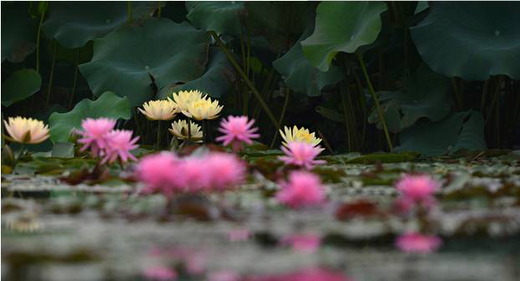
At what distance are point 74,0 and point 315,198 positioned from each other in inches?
118

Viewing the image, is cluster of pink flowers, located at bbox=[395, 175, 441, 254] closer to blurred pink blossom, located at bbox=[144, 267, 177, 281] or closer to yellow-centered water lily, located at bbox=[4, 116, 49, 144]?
blurred pink blossom, located at bbox=[144, 267, 177, 281]

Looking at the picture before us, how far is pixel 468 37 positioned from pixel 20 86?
2.08 m

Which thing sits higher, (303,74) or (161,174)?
(303,74)

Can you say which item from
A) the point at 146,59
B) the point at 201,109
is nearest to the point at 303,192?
the point at 201,109

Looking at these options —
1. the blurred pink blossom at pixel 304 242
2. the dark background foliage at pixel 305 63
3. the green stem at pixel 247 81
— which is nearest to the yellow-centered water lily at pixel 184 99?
the dark background foliage at pixel 305 63

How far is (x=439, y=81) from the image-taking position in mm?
3416

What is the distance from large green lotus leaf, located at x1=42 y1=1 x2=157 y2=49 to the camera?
3807mm

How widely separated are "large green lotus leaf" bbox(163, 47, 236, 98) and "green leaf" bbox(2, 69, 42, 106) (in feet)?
2.72

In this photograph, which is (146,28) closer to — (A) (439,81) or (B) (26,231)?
(A) (439,81)

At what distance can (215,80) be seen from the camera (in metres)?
3.53

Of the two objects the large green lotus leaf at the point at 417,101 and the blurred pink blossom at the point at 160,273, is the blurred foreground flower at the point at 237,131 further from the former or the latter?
the large green lotus leaf at the point at 417,101

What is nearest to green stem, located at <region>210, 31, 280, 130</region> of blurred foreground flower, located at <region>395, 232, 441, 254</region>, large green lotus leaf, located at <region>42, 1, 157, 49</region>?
large green lotus leaf, located at <region>42, 1, 157, 49</region>

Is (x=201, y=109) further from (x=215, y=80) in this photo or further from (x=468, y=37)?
(x=468, y=37)

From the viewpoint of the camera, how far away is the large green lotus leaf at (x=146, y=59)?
3.46 m
